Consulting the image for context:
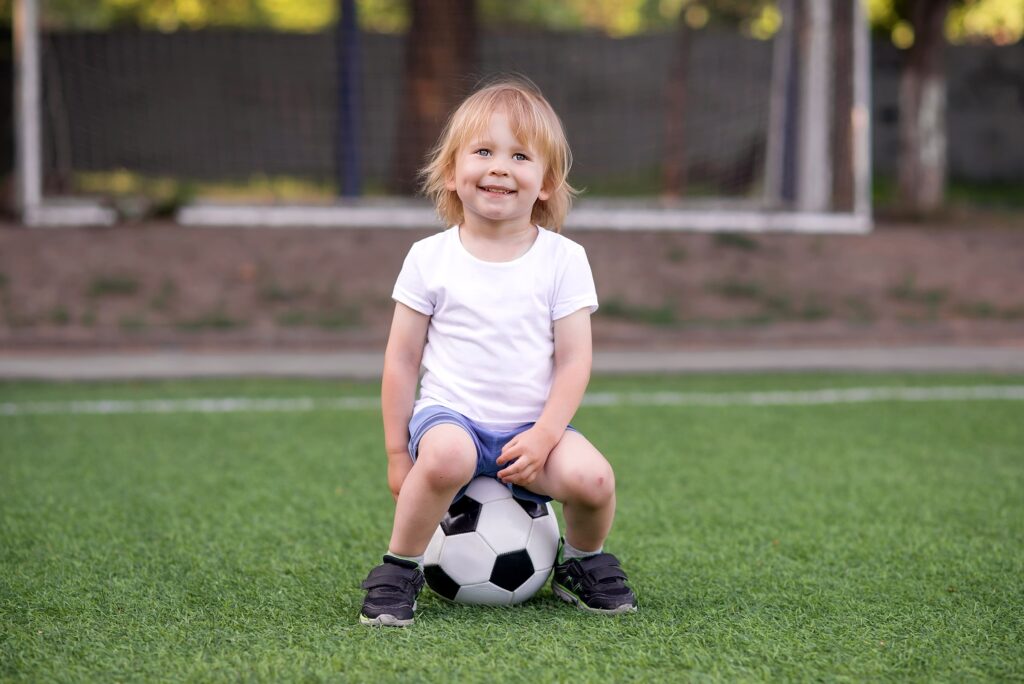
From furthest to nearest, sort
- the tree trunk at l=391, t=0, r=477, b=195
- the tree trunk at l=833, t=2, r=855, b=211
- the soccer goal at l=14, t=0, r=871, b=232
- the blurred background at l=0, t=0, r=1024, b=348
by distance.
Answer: the tree trunk at l=391, t=0, r=477, b=195, the tree trunk at l=833, t=2, r=855, b=211, the soccer goal at l=14, t=0, r=871, b=232, the blurred background at l=0, t=0, r=1024, b=348

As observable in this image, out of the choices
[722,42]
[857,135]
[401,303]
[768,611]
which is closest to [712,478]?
[768,611]

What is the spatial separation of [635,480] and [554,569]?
1.55m

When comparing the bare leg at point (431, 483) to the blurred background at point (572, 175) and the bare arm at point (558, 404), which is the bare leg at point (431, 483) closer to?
the bare arm at point (558, 404)

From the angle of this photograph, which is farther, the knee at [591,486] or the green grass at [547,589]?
the knee at [591,486]

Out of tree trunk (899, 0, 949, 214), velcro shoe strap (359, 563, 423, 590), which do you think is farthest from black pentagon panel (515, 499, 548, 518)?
tree trunk (899, 0, 949, 214)

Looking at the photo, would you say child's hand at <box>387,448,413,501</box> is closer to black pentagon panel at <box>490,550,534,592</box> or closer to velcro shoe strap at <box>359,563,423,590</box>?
velcro shoe strap at <box>359,563,423,590</box>

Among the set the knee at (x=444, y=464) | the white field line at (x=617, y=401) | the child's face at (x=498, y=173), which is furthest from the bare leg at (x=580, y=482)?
the white field line at (x=617, y=401)

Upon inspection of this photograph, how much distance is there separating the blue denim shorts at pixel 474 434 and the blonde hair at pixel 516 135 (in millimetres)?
570

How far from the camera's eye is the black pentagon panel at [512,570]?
9.82ft

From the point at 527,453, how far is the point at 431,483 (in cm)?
24

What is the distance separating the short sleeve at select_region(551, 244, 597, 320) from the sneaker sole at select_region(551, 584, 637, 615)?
0.73 metres

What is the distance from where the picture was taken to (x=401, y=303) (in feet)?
9.97

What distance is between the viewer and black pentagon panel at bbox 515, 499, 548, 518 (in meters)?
3.08

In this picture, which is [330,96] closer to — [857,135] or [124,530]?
[857,135]
